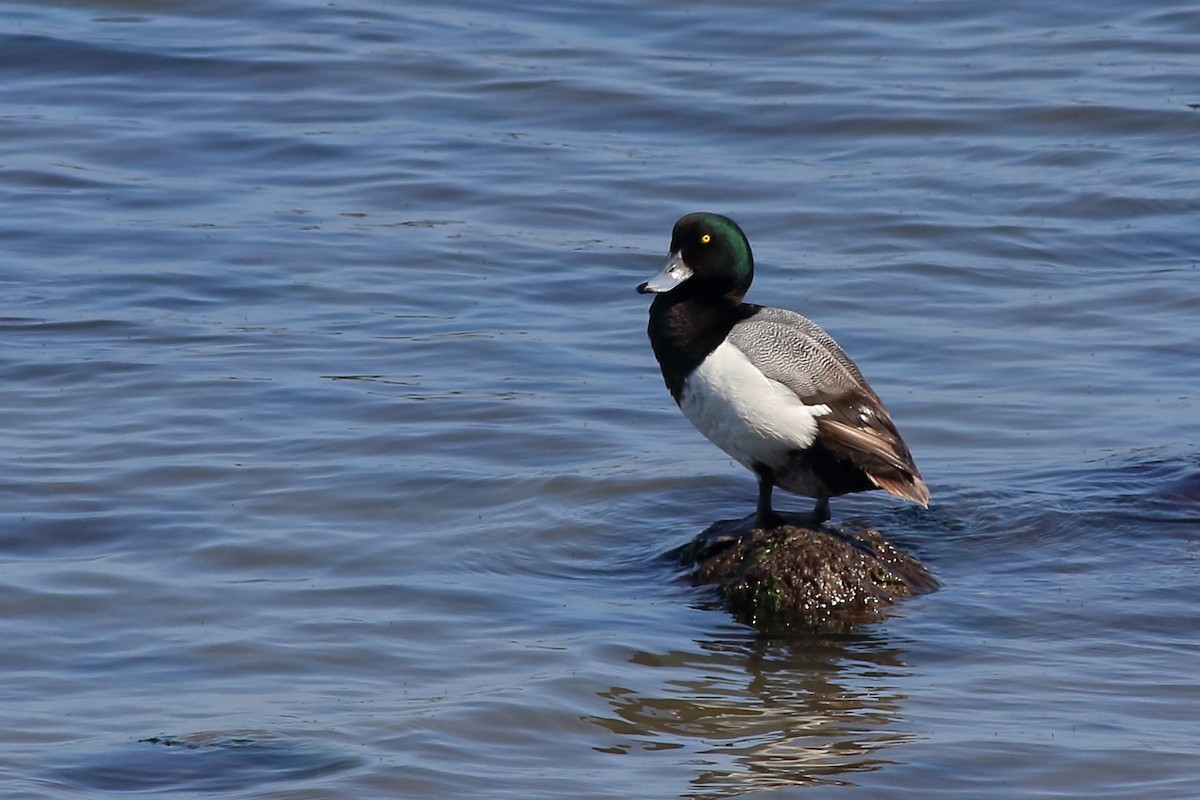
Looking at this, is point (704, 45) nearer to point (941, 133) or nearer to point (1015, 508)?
point (941, 133)

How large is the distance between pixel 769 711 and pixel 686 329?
6.24 feet

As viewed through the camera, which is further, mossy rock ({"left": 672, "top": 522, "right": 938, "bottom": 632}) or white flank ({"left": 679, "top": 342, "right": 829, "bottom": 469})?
white flank ({"left": 679, "top": 342, "right": 829, "bottom": 469})

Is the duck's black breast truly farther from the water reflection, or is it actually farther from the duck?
the water reflection

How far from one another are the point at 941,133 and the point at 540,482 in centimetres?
783

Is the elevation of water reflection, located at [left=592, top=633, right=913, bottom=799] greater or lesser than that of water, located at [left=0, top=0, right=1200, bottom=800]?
lesser

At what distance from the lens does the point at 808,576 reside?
689cm

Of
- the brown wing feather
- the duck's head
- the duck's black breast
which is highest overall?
the duck's head

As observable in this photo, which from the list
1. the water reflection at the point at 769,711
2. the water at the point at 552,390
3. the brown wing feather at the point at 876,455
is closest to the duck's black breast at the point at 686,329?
the brown wing feather at the point at 876,455

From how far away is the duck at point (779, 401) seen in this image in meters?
6.96

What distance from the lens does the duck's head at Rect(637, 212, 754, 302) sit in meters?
7.61

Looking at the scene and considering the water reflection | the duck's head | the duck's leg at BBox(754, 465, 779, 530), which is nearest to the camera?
the water reflection

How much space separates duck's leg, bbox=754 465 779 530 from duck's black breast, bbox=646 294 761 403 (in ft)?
1.48

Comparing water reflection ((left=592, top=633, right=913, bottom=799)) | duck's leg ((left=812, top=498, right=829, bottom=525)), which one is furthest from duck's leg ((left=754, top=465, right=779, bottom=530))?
water reflection ((left=592, top=633, right=913, bottom=799))

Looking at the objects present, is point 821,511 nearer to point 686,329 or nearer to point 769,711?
point 686,329
